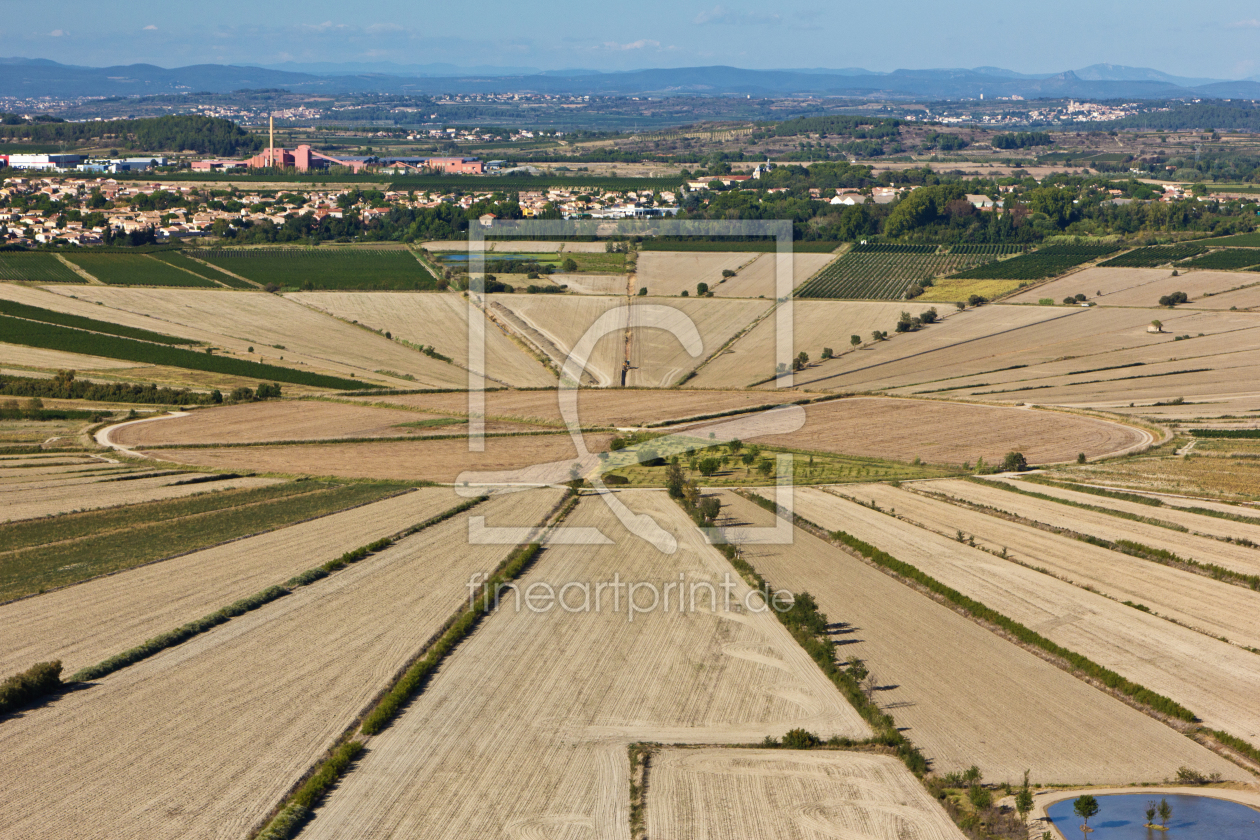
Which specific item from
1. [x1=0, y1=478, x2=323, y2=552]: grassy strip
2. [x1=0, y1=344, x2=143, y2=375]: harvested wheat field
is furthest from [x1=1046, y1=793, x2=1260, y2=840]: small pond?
[x1=0, y1=344, x2=143, y2=375]: harvested wheat field

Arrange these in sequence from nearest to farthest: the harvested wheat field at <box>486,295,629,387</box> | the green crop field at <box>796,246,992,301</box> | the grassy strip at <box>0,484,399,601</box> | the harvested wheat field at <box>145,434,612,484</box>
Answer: the grassy strip at <box>0,484,399,601</box> → the harvested wheat field at <box>145,434,612,484</box> → the harvested wheat field at <box>486,295,629,387</box> → the green crop field at <box>796,246,992,301</box>

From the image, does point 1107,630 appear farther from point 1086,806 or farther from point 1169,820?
point 1086,806

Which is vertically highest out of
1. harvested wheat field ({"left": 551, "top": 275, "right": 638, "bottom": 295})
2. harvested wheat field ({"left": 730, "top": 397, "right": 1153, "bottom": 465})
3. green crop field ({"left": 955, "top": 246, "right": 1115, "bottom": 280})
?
green crop field ({"left": 955, "top": 246, "right": 1115, "bottom": 280})

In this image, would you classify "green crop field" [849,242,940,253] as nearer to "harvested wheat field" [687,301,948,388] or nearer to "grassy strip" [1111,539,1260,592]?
"harvested wheat field" [687,301,948,388]

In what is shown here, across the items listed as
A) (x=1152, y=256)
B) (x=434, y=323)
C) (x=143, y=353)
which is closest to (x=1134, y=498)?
(x=434, y=323)

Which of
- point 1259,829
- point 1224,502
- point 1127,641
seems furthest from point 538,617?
point 1224,502
